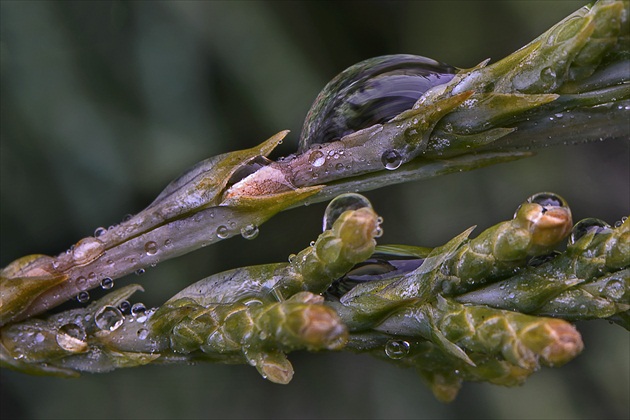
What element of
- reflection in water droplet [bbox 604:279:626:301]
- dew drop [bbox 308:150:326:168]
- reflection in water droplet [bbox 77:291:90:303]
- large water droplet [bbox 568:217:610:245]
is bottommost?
reflection in water droplet [bbox 604:279:626:301]

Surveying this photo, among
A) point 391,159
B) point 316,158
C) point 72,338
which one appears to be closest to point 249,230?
point 316,158

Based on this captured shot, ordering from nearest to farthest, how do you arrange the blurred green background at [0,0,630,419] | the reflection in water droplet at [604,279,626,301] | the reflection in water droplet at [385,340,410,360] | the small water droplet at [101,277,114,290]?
the reflection in water droplet at [604,279,626,301] < the reflection in water droplet at [385,340,410,360] < the small water droplet at [101,277,114,290] < the blurred green background at [0,0,630,419]

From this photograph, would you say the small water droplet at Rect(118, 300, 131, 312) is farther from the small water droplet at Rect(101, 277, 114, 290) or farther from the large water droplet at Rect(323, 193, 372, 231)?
the large water droplet at Rect(323, 193, 372, 231)

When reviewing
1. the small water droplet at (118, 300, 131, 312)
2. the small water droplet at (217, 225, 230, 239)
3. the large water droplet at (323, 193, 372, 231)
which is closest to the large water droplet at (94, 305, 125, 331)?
the small water droplet at (118, 300, 131, 312)

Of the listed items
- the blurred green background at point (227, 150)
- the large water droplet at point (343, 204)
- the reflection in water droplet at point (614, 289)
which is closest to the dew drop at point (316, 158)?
the large water droplet at point (343, 204)

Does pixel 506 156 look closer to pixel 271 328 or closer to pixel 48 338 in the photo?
pixel 271 328

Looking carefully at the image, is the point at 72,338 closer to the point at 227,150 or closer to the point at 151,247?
the point at 151,247
